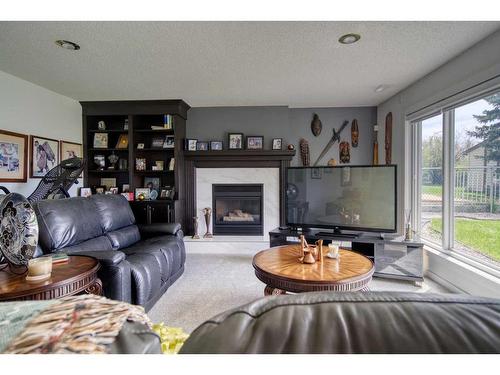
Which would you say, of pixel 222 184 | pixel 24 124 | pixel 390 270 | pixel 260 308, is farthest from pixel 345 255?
pixel 24 124

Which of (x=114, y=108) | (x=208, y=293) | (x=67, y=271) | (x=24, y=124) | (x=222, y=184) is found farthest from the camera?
(x=222, y=184)

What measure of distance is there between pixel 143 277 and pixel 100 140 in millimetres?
3131

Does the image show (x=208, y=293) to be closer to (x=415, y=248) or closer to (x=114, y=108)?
(x=415, y=248)

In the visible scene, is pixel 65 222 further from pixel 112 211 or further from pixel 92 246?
pixel 112 211

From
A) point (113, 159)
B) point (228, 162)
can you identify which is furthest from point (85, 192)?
point (228, 162)

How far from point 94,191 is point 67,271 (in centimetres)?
314

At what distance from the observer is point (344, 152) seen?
14.1ft

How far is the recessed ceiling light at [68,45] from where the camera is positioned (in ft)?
7.20

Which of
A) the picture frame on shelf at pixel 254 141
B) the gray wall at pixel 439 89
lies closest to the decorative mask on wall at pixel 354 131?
the gray wall at pixel 439 89

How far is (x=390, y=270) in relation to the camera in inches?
111

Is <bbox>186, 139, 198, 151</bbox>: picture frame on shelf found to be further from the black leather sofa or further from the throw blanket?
the throw blanket

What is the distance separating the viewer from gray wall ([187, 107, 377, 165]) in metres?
4.23

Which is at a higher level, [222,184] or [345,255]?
[222,184]
